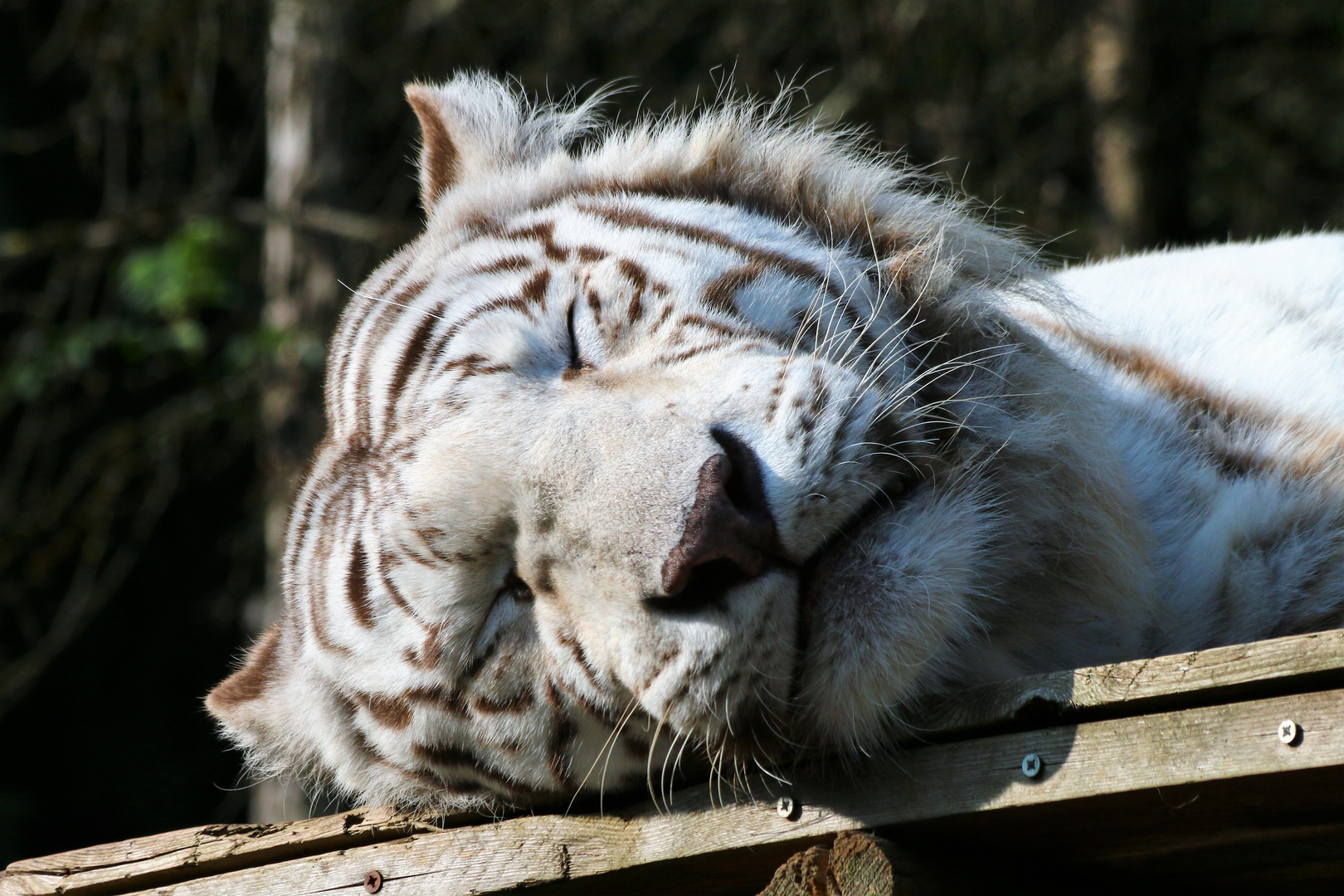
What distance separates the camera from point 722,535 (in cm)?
127

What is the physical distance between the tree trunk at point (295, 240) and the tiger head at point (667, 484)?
9.43 feet

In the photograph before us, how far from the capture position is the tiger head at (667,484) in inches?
53.2

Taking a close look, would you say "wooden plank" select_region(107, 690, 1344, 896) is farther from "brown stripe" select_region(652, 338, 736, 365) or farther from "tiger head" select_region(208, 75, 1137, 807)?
"brown stripe" select_region(652, 338, 736, 365)

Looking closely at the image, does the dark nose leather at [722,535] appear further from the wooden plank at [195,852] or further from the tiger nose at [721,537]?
the wooden plank at [195,852]

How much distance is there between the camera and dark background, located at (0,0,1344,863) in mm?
4715

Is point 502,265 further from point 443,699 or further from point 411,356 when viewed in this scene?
point 443,699

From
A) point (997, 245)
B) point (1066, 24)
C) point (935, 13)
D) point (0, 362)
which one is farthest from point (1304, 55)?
point (0, 362)

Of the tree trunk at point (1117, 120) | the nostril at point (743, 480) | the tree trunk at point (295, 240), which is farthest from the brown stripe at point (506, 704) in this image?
the tree trunk at point (1117, 120)

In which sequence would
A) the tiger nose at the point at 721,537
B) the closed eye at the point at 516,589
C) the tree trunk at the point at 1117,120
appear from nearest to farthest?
the tiger nose at the point at 721,537
the closed eye at the point at 516,589
the tree trunk at the point at 1117,120

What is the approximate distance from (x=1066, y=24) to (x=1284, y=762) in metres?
5.68

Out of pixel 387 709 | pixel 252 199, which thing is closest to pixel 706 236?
pixel 387 709

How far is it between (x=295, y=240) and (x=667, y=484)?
13.5ft

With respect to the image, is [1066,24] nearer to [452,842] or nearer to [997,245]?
[997,245]

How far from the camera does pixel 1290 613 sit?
166cm
